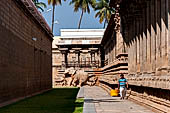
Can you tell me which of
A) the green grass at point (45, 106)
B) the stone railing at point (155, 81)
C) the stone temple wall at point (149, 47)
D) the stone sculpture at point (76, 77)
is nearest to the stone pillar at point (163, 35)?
the stone temple wall at point (149, 47)

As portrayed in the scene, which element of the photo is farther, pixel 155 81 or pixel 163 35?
pixel 155 81

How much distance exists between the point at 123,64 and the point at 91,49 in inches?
890

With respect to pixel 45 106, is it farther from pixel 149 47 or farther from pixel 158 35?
pixel 158 35

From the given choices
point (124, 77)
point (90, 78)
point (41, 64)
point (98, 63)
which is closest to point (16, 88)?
point (124, 77)

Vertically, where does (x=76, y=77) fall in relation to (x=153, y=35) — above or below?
below

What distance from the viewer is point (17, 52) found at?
17047 mm

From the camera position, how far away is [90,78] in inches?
1410

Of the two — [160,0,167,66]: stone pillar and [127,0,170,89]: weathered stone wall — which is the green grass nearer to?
[127,0,170,89]: weathered stone wall

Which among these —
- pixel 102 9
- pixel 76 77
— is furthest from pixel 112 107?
pixel 102 9

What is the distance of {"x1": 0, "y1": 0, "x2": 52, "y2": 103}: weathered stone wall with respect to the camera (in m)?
14.4

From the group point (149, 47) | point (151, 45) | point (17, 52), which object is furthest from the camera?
point (17, 52)

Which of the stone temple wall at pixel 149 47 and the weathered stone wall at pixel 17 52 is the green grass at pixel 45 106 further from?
the stone temple wall at pixel 149 47

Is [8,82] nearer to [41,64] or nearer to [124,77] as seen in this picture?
[124,77]

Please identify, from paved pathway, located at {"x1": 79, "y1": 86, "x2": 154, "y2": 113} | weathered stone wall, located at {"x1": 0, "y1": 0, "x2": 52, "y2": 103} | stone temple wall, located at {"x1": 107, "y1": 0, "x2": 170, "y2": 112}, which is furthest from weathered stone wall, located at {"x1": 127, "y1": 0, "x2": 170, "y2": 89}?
weathered stone wall, located at {"x1": 0, "y1": 0, "x2": 52, "y2": 103}
